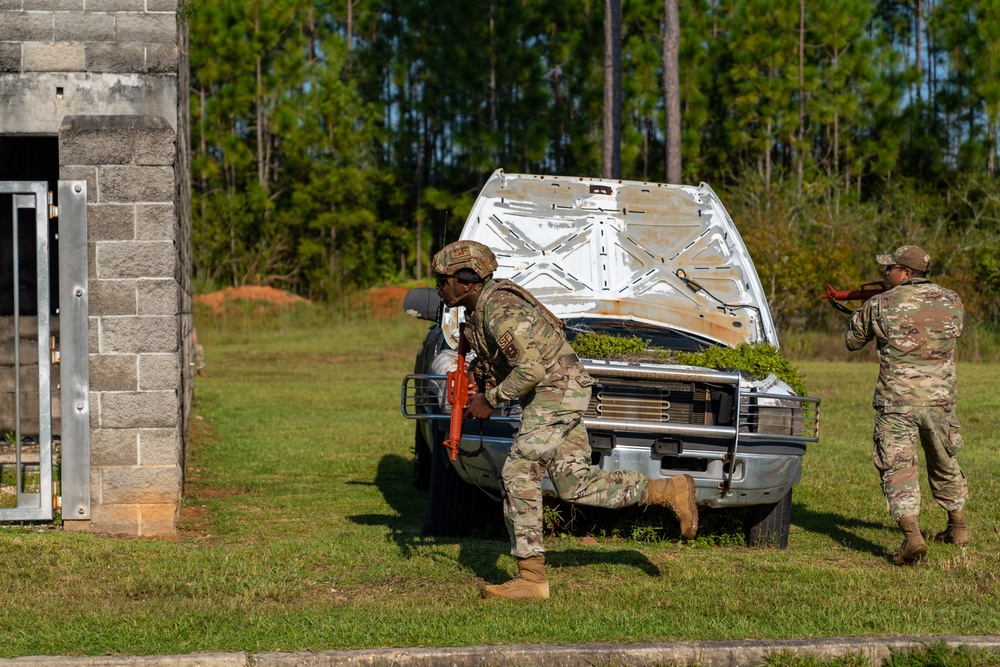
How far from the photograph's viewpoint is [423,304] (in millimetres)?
8758

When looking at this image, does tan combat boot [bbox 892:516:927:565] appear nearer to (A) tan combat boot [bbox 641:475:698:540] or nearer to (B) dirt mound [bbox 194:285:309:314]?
(A) tan combat boot [bbox 641:475:698:540]

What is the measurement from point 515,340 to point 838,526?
3.84 m

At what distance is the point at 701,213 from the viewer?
9.62 m

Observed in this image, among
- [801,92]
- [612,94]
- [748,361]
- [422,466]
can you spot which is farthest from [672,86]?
[748,361]

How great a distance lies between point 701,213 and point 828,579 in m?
3.38

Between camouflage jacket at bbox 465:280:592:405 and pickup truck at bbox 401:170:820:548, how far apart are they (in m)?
0.85

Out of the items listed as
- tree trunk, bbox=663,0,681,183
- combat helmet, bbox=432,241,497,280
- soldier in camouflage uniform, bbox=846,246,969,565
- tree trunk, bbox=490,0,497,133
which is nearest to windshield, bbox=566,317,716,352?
soldier in camouflage uniform, bbox=846,246,969,565

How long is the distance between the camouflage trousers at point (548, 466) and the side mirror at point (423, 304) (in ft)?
7.68

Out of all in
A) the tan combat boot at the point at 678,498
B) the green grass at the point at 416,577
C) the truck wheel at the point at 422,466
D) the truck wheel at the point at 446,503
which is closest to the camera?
the green grass at the point at 416,577

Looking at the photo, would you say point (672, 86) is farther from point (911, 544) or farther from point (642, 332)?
point (911, 544)

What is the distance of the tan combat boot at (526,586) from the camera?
252 inches

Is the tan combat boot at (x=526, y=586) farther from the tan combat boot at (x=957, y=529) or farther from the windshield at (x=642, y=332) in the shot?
the tan combat boot at (x=957, y=529)

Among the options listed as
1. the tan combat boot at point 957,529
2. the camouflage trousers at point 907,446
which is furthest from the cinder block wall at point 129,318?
the tan combat boot at point 957,529

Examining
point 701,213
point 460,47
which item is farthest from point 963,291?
point 701,213
